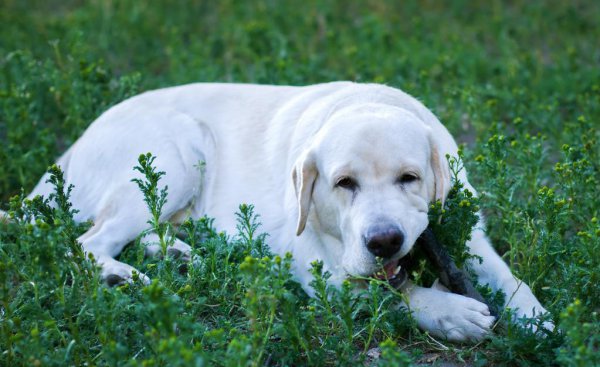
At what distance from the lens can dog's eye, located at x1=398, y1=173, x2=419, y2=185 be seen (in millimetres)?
3561

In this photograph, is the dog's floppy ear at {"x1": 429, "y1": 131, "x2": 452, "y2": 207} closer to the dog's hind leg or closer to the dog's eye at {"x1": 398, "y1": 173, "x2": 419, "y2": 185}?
the dog's eye at {"x1": 398, "y1": 173, "x2": 419, "y2": 185}

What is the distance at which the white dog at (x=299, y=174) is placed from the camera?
347cm

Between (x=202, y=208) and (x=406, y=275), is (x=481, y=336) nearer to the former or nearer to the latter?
(x=406, y=275)

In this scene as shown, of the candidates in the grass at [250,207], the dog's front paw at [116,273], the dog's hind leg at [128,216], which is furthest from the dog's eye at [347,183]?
the dog's front paw at [116,273]

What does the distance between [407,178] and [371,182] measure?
173 mm

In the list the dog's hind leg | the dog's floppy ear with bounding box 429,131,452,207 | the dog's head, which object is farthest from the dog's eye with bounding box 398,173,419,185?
the dog's hind leg

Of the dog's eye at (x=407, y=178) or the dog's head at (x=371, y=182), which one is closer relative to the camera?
the dog's head at (x=371, y=182)

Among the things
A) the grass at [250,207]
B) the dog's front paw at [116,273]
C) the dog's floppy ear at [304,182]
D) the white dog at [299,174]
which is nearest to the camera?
the grass at [250,207]

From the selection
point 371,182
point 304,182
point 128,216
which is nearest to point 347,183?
point 371,182

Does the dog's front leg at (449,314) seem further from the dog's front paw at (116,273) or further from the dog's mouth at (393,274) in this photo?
the dog's front paw at (116,273)

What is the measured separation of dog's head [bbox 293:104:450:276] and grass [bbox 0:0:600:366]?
188 millimetres

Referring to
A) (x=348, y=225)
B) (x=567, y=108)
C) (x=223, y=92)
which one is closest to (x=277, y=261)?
(x=348, y=225)

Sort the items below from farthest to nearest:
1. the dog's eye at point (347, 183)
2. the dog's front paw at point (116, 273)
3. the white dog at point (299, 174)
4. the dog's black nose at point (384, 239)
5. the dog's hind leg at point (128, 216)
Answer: the dog's hind leg at point (128, 216)
the dog's front paw at point (116, 273)
the dog's eye at point (347, 183)
the white dog at point (299, 174)
the dog's black nose at point (384, 239)

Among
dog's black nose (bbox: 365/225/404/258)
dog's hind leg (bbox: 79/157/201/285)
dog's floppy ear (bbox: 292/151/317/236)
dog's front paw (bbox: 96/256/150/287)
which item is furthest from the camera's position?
dog's hind leg (bbox: 79/157/201/285)
